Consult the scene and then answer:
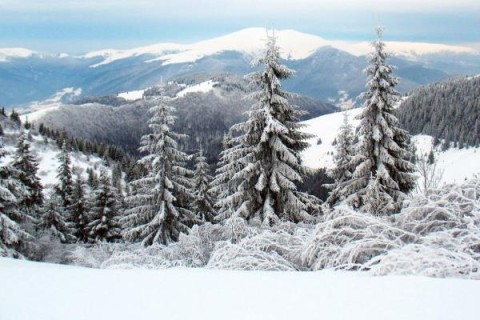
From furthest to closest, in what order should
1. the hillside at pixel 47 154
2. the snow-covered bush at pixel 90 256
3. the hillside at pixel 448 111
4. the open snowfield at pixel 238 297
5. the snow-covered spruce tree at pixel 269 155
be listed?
the hillside at pixel 448 111 → the hillside at pixel 47 154 → the snow-covered spruce tree at pixel 269 155 → the snow-covered bush at pixel 90 256 → the open snowfield at pixel 238 297

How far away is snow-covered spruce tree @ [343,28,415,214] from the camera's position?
17219 millimetres

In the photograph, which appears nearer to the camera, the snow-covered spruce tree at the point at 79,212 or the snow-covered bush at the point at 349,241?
the snow-covered bush at the point at 349,241

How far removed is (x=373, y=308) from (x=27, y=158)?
31.4 m

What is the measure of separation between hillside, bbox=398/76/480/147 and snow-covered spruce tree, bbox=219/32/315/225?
139 metres

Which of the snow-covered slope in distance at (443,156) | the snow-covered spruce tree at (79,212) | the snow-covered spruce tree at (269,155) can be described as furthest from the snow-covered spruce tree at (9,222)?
the snow-covered slope in distance at (443,156)

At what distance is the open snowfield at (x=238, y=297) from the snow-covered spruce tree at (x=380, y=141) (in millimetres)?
15082

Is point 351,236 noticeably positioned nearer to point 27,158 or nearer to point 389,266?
point 389,266

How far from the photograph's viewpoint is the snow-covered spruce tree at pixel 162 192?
18859 mm

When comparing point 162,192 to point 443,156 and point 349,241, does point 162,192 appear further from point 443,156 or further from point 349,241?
point 443,156

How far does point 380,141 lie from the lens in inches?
697

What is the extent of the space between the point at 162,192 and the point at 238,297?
57.1 feet

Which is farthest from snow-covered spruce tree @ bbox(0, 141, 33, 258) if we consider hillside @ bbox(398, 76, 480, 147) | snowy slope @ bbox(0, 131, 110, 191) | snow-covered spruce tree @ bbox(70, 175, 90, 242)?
hillside @ bbox(398, 76, 480, 147)

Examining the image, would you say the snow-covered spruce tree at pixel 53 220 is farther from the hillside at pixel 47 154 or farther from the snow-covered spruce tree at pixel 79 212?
the hillside at pixel 47 154

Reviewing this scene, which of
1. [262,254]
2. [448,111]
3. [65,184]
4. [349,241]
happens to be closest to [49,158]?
[65,184]
